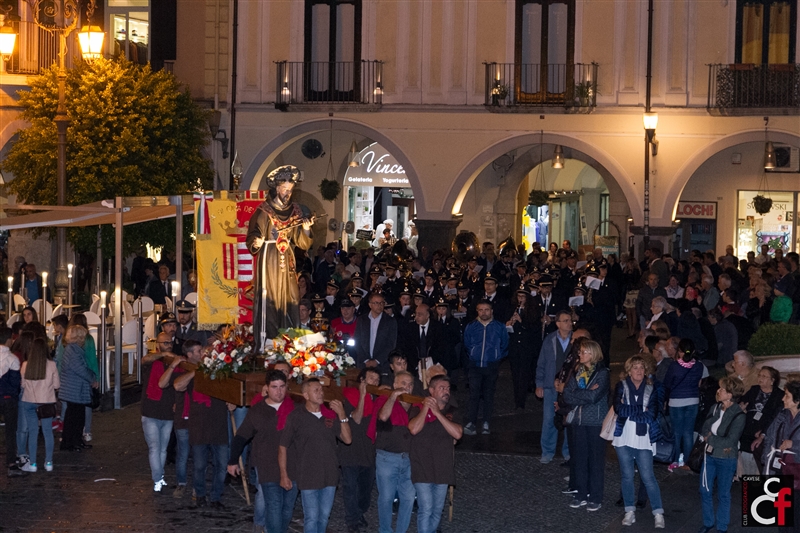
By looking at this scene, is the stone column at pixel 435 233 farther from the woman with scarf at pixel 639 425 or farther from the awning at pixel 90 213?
the woman with scarf at pixel 639 425

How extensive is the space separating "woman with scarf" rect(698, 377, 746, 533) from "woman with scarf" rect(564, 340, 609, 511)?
1.14 metres

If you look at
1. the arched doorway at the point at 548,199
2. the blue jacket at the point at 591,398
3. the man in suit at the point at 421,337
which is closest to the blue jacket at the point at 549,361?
the blue jacket at the point at 591,398

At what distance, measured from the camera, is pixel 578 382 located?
450 inches

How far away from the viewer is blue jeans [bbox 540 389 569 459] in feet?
44.2

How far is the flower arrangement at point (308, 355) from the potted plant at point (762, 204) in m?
19.2

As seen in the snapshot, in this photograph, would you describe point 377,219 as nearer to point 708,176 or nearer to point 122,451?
point 708,176

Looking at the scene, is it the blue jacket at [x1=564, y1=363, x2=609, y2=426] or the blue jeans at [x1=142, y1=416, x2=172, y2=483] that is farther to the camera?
the blue jeans at [x1=142, y1=416, x2=172, y2=483]

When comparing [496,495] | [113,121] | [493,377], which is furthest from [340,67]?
[496,495]

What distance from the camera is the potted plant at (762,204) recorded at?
28.4 m

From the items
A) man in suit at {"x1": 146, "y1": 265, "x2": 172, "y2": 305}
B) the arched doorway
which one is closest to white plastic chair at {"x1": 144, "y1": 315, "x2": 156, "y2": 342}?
man in suit at {"x1": 146, "y1": 265, "x2": 172, "y2": 305}

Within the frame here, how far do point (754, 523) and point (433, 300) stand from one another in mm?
7967

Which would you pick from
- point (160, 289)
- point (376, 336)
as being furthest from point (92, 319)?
point (376, 336)

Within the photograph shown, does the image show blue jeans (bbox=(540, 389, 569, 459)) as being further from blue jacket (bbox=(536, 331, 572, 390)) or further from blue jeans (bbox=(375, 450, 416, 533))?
blue jeans (bbox=(375, 450, 416, 533))

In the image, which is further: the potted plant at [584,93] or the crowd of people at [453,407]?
the potted plant at [584,93]
